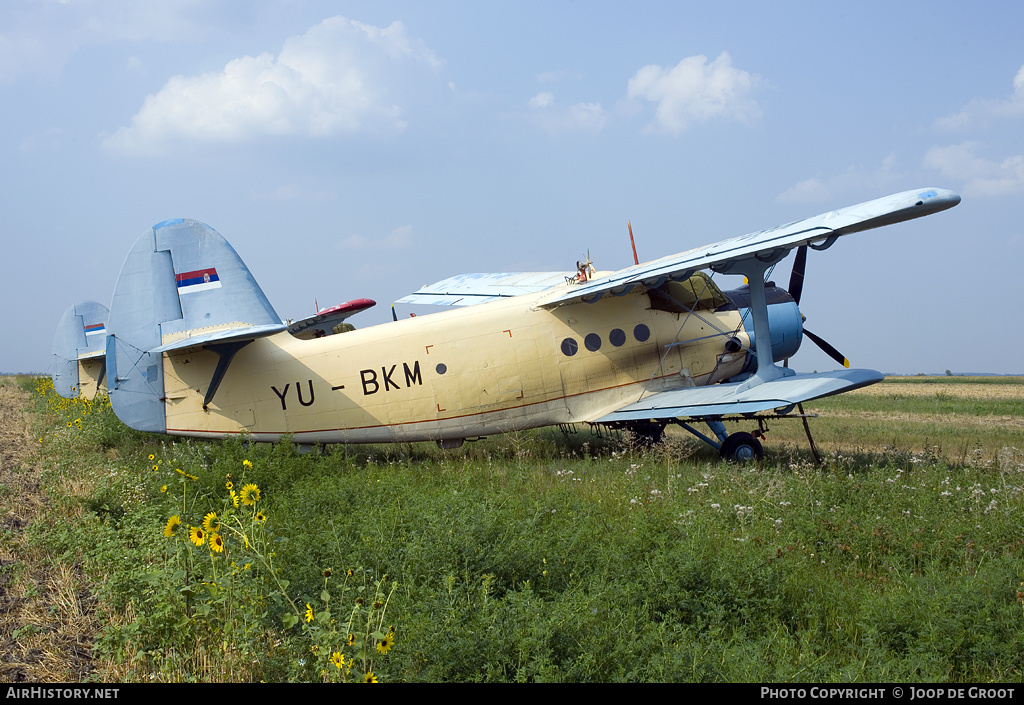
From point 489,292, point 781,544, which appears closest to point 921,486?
point 781,544

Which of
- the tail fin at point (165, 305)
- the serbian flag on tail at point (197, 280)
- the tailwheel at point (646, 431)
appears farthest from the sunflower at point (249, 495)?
the tailwheel at point (646, 431)

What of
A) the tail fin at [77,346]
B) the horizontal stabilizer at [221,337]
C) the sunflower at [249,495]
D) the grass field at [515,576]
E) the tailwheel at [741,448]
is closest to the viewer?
the grass field at [515,576]

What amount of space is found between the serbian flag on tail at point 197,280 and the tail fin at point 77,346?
54.5ft

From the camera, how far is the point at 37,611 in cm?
485

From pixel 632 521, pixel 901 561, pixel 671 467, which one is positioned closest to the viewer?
pixel 901 561

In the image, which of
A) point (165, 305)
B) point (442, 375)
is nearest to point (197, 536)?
point (442, 375)

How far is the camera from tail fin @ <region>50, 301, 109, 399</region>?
24.2 m

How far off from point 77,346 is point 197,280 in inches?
723

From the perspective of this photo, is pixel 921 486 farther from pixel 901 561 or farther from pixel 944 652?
pixel 944 652

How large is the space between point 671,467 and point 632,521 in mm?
3249

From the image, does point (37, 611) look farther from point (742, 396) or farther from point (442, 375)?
point (742, 396)

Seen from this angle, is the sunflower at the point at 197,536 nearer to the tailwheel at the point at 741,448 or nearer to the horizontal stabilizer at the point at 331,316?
the tailwheel at the point at 741,448

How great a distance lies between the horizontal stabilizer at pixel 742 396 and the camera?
9.47 m

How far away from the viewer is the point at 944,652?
401cm
